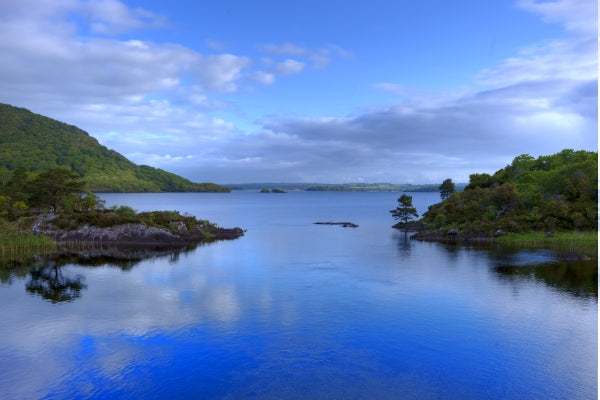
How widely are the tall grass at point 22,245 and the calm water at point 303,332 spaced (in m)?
10.5

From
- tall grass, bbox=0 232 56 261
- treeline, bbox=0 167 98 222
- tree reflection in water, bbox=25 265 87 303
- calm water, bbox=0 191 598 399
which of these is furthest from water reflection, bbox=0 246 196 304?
treeline, bbox=0 167 98 222

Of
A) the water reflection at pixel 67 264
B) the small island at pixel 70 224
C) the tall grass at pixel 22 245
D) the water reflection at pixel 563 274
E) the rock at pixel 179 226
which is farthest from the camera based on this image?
the rock at pixel 179 226

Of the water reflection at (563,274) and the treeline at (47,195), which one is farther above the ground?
the treeline at (47,195)

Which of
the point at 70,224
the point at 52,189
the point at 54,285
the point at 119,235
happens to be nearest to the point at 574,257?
the point at 54,285

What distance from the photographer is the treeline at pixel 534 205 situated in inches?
3049

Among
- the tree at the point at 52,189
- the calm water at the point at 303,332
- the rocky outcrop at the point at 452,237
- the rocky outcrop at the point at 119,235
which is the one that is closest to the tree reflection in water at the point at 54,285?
the calm water at the point at 303,332

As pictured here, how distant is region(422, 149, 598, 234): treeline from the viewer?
77438 millimetres

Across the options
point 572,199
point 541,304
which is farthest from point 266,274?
point 572,199

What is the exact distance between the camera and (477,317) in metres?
34.8

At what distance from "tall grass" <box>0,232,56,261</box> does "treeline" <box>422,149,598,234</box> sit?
72166 millimetres

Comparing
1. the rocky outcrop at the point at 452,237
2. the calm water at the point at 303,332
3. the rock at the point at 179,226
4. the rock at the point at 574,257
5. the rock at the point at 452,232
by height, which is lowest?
the calm water at the point at 303,332

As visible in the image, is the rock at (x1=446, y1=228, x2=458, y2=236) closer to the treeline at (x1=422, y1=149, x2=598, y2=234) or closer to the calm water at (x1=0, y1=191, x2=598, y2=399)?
the treeline at (x1=422, y1=149, x2=598, y2=234)

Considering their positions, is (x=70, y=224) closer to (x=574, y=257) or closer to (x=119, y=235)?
(x=119, y=235)

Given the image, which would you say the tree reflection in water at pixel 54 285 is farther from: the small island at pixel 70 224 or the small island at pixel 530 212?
the small island at pixel 530 212
